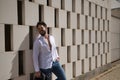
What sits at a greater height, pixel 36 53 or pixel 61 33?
pixel 61 33

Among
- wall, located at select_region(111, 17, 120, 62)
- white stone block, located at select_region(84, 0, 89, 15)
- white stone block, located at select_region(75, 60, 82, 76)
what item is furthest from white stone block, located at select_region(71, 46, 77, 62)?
wall, located at select_region(111, 17, 120, 62)

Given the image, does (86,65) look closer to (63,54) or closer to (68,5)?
(63,54)

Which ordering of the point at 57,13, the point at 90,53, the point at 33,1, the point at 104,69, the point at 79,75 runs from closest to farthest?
the point at 33,1
the point at 57,13
the point at 79,75
the point at 90,53
the point at 104,69

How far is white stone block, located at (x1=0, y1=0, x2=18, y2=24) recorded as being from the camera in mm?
4441

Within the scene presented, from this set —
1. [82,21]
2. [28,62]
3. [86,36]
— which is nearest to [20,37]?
[28,62]

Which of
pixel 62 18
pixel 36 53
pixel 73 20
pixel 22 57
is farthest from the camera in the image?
pixel 73 20

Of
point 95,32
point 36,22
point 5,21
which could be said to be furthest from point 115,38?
point 5,21

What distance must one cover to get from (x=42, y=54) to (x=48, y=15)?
1.09 meters

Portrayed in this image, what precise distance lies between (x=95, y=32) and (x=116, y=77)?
1514 millimetres

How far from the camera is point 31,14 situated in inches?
205

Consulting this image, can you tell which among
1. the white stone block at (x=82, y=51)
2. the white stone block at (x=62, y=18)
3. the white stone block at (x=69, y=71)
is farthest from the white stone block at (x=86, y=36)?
the white stone block at (x=62, y=18)

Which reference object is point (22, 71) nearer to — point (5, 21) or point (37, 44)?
point (37, 44)

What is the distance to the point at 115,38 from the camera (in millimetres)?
12477

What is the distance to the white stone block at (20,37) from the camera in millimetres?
4755
